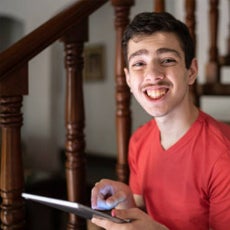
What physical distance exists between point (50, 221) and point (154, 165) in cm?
218

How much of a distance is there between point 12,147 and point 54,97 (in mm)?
3463

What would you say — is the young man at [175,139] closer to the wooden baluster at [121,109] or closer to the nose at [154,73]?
the nose at [154,73]

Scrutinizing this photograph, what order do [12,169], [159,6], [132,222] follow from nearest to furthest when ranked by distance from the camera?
[132,222]
[12,169]
[159,6]

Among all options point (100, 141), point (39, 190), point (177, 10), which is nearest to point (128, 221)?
point (177, 10)

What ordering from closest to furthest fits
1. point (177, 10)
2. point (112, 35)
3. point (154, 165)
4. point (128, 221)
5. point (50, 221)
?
point (128, 221) < point (154, 165) < point (177, 10) < point (50, 221) < point (112, 35)

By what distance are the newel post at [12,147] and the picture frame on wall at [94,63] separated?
3693 mm

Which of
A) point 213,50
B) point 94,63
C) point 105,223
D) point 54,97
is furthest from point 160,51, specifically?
point 94,63

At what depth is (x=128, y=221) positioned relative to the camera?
2.72 ft

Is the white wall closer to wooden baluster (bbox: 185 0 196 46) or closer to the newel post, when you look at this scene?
wooden baluster (bbox: 185 0 196 46)

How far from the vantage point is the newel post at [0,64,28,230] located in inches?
39.9

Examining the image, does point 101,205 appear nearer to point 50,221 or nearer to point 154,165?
point 154,165

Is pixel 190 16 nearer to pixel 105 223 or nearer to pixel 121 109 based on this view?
pixel 121 109

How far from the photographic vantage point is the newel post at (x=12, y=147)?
1.01 metres

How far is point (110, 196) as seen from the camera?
1.05 metres
